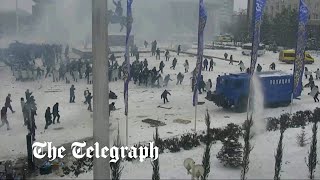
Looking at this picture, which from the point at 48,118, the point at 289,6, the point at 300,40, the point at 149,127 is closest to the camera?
the point at 300,40

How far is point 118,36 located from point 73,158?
30.4m

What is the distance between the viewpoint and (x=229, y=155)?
12141 millimetres

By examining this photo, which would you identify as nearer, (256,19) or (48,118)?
(256,19)

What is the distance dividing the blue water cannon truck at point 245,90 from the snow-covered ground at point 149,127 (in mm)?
453

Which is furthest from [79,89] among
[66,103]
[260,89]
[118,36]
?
[118,36]

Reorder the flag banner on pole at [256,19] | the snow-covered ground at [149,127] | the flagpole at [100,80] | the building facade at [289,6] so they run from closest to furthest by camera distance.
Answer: the flagpole at [100,80], the snow-covered ground at [149,127], the flag banner on pole at [256,19], the building facade at [289,6]

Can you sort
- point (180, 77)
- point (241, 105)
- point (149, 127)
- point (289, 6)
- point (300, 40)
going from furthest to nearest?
point (289, 6) < point (180, 77) < point (241, 105) < point (149, 127) < point (300, 40)

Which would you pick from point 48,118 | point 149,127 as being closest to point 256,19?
point 149,127

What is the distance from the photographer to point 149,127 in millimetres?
16812

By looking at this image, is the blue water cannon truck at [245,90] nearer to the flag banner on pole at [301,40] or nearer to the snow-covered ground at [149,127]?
the snow-covered ground at [149,127]

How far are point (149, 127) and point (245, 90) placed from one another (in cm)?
554

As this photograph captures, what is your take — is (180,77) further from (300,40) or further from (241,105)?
(300,40)

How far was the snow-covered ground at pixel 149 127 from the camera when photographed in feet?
39.7
